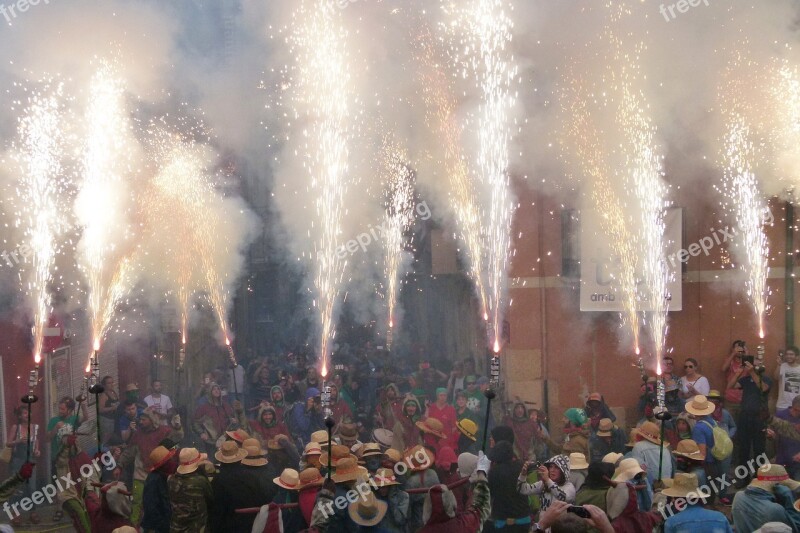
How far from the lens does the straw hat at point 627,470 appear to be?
215 inches

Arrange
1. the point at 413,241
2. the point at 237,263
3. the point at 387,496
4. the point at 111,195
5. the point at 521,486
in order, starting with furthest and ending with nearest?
the point at 237,263
the point at 413,241
the point at 111,195
the point at 521,486
the point at 387,496

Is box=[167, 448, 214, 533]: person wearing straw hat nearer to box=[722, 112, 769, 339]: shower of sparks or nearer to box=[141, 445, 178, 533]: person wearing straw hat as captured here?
box=[141, 445, 178, 533]: person wearing straw hat

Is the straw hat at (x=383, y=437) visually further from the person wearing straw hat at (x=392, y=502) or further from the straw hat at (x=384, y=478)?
the person wearing straw hat at (x=392, y=502)

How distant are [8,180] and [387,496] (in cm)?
727

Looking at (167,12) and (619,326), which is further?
(167,12)

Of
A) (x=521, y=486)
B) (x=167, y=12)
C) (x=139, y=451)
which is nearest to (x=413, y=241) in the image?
(x=167, y=12)

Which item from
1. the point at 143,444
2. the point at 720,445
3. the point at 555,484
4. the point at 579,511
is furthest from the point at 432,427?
the point at 579,511

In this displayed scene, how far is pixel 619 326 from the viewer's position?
414 inches

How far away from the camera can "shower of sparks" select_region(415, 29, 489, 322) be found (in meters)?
11.1

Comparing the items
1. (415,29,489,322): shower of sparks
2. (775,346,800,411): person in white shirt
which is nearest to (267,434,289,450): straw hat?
(415,29,489,322): shower of sparks

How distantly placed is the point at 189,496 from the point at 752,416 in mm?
5811

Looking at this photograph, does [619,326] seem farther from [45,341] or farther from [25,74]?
[25,74]

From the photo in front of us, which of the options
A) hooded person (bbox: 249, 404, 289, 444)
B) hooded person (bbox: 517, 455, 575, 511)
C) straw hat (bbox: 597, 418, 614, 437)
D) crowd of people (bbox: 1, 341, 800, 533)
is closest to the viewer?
crowd of people (bbox: 1, 341, 800, 533)

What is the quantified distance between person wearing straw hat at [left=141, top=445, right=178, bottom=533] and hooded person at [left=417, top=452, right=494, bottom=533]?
2.00 m
